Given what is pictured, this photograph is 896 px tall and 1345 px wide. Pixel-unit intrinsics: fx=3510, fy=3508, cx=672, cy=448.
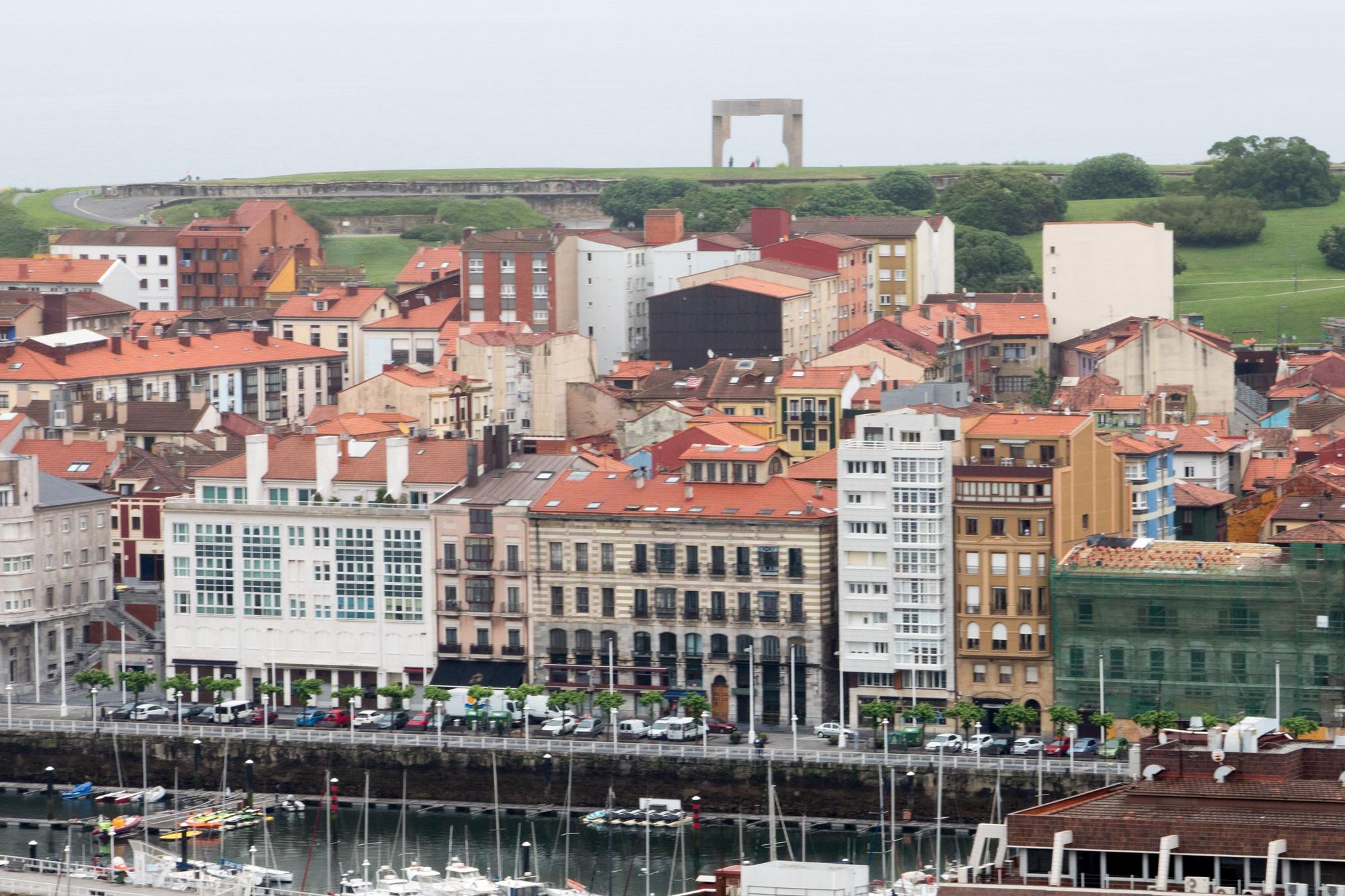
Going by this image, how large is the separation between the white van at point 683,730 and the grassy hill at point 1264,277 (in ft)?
207

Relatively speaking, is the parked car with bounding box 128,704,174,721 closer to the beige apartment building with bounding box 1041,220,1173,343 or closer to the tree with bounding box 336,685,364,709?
the tree with bounding box 336,685,364,709

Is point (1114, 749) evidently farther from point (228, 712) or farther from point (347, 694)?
point (228, 712)

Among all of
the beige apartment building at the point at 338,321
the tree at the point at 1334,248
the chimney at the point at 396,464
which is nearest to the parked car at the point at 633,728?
the chimney at the point at 396,464

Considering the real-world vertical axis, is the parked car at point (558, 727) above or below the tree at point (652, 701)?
below

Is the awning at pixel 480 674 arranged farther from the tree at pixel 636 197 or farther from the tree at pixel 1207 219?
the tree at pixel 636 197

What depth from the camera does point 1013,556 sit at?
8375 cm

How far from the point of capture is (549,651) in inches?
3452

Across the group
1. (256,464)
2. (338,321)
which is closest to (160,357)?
(338,321)

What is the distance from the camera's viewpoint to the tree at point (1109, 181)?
594ft

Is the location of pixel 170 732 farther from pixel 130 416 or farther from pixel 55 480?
pixel 130 416

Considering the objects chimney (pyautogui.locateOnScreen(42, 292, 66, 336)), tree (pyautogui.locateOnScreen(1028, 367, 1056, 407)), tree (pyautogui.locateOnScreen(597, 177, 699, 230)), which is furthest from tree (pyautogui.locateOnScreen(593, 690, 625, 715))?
tree (pyautogui.locateOnScreen(597, 177, 699, 230))

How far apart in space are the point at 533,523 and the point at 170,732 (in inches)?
407

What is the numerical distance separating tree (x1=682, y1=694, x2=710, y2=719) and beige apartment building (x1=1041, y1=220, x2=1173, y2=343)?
51655 mm

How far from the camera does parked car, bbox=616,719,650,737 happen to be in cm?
8369
